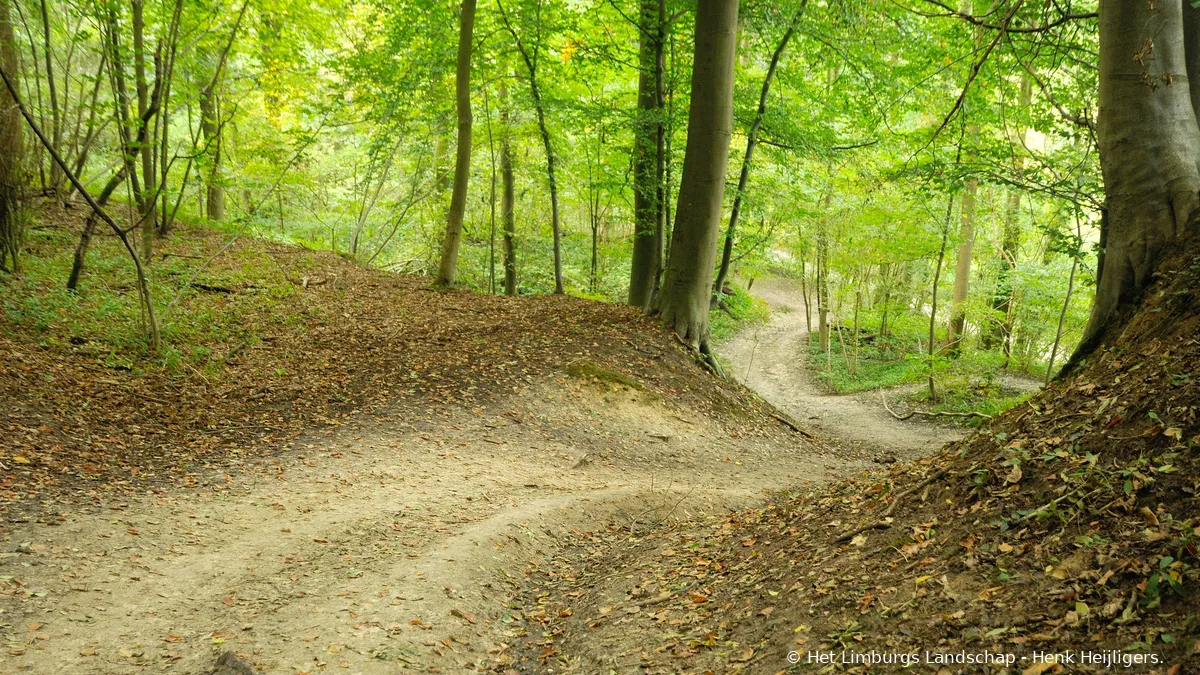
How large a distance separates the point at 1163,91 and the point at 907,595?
3.82 m

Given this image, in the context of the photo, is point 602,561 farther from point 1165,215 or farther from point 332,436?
point 1165,215

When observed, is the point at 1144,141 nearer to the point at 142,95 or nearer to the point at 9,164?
the point at 9,164

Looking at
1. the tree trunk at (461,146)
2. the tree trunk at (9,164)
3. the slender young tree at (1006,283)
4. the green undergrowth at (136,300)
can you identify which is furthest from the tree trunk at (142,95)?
the slender young tree at (1006,283)

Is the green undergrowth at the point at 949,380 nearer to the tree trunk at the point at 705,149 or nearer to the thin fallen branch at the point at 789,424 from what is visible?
the thin fallen branch at the point at 789,424

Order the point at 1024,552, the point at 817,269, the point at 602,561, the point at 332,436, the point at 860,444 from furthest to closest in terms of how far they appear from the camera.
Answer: the point at 817,269, the point at 860,444, the point at 332,436, the point at 602,561, the point at 1024,552

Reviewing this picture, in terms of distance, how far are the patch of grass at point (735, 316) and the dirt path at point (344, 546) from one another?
18.2 meters

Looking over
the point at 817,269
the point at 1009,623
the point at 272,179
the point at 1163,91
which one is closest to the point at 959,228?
the point at 817,269

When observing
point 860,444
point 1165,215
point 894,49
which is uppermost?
point 894,49

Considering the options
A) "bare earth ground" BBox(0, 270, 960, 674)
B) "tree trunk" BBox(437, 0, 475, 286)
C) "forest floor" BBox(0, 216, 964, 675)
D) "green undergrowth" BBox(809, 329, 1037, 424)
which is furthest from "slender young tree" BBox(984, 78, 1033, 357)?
"tree trunk" BBox(437, 0, 475, 286)

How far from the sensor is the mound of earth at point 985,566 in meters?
2.72

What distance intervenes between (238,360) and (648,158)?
8260mm

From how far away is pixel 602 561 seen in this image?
226 inches

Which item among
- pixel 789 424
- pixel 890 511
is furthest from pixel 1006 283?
pixel 890 511

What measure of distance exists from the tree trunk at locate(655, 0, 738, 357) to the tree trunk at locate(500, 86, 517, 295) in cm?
685
